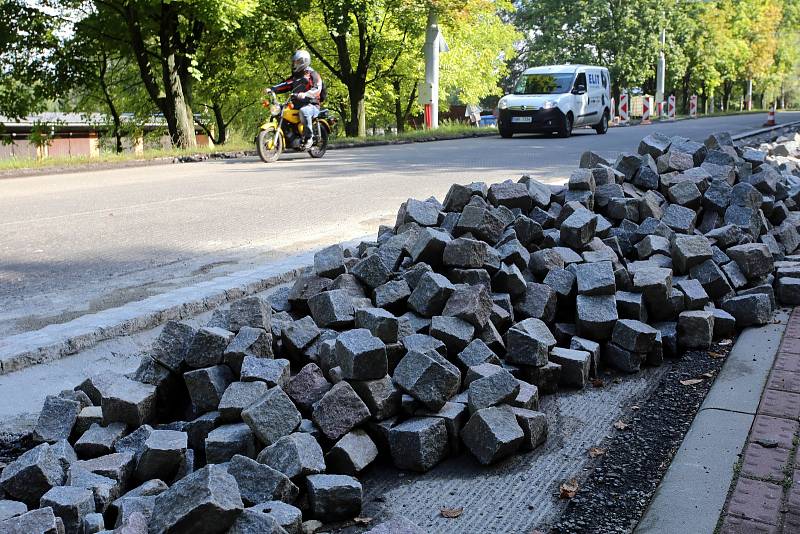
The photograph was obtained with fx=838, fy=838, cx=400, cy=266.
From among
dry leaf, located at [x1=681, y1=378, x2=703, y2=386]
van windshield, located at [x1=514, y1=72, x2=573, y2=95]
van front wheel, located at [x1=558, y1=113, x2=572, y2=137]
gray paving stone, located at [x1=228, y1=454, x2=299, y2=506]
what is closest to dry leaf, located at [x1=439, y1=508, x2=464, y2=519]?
gray paving stone, located at [x1=228, y1=454, x2=299, y2=506]

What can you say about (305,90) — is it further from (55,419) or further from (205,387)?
(55,419)

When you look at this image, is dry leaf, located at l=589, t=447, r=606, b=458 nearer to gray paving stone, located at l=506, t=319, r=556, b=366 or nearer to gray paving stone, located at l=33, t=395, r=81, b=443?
gray paving stone, located at l=506, t=319, r=556, b=366

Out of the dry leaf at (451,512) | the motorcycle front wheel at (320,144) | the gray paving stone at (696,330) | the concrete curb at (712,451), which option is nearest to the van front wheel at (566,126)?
the motorcycle front wheel at (320,144)

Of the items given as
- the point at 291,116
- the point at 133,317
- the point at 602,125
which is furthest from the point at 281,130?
the point at 602,125

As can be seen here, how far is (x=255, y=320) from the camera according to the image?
383cm

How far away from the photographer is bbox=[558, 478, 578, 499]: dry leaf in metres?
3.03

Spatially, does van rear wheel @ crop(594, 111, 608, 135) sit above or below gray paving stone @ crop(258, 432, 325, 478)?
above

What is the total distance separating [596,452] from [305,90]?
1456cm

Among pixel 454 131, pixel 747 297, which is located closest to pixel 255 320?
pixel 747 297

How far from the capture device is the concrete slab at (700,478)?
105 inches

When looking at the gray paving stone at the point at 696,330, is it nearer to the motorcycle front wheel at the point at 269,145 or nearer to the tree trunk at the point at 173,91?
the motorcycle front wheel at the point at 269,145

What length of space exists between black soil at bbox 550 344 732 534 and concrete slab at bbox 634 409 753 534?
0.27 feet

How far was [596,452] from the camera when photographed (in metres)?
3.40

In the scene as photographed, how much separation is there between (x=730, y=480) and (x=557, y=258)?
7.19 ft
